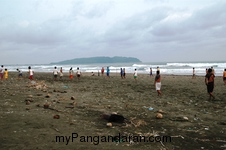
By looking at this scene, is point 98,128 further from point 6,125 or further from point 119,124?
point 6,125

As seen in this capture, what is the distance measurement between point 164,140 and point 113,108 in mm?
3701

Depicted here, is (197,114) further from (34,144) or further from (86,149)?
(34,144)

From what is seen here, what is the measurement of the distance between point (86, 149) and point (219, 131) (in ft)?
13.4

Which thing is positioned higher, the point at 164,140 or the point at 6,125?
the point at 6,125

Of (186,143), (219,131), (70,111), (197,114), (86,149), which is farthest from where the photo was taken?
(197,114)

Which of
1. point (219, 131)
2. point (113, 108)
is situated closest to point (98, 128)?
point (113, 108)

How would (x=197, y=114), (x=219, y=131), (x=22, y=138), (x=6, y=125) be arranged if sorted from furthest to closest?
(x=197, y=114), (x=219, y=131), (x=6, y=125), (x=22, y=138)

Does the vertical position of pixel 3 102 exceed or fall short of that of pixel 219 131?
it exceeds it

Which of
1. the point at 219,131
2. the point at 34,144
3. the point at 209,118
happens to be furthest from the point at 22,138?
the point at 209,118

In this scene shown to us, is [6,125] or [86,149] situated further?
[6,125]

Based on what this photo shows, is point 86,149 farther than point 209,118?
No

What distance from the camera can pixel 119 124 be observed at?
6219 mm

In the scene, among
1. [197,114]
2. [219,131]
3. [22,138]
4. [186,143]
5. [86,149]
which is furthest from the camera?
[197,114]

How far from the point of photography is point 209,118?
755 centimetres
